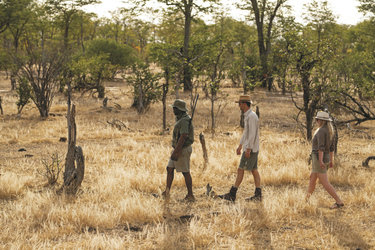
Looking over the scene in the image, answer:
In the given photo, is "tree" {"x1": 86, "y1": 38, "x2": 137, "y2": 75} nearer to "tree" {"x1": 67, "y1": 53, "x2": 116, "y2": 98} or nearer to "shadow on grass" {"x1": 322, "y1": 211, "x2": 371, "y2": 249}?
"tree" {"x1": 67, "y1": 53, "x2": 116, "y2": 98}

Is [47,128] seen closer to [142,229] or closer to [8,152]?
[8,152]

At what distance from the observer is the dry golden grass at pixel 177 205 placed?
4.24 m

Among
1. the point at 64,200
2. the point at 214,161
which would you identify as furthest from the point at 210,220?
the point at 214,161

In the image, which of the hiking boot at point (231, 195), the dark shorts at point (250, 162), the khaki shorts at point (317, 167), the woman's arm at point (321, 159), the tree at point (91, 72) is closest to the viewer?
the woman's arm at point (321, 159)

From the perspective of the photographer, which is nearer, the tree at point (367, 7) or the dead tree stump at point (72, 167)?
the dead tree stump at point (72, 167)

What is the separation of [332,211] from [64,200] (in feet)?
13.1

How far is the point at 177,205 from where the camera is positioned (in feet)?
17.9

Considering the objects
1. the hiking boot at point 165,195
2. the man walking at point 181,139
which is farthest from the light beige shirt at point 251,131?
the hiking boot at point 165,195

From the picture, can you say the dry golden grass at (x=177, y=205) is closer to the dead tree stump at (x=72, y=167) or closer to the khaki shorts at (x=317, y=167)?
the dead tree stump at (x=72, y=167)

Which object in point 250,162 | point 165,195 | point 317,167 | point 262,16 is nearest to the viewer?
point 317,167

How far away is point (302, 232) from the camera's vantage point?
14.7 ft

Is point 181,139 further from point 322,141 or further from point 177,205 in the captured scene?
point 322,141

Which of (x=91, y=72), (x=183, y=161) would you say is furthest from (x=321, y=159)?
(x=91, y=72)

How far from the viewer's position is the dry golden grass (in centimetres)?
424
